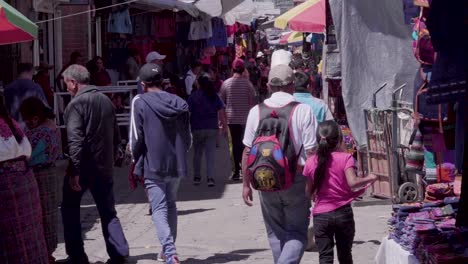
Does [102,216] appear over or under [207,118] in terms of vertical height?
under

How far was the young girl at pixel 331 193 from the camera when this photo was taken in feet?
25.9

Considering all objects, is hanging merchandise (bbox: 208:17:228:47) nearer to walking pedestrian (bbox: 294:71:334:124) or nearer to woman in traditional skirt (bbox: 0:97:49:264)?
walking pedestrian (bbox: 294:71:334:124)

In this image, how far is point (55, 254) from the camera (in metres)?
10.7

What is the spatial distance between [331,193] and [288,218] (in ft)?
1.18

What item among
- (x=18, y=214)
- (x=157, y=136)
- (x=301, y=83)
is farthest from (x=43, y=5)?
(x=18, y=214)

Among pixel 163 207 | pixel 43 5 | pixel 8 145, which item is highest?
pixel 43 5

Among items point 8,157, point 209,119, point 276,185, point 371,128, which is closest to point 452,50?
point 276,185

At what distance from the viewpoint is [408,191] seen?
12.1 m

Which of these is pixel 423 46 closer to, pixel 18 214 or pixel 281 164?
pixel 281 164

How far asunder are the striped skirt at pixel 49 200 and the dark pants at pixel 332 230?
2.58 metres

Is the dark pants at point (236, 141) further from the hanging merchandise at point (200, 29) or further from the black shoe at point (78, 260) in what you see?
the hanging merchandise at point (200, 29)

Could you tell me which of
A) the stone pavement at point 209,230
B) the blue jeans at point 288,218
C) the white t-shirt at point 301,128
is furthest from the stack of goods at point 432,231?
the stone pavement at point 209,230

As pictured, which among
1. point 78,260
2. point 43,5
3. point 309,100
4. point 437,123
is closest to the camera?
point 437,123

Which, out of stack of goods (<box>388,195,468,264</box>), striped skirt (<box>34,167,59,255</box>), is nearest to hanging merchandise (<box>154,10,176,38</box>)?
striped skirt (<box>34,167,59,255</box>)
